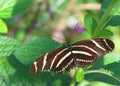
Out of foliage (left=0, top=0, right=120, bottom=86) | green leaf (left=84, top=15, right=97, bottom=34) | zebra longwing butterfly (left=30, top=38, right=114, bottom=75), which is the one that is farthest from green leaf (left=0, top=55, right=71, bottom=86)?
green leaf (left=84, top=15, right=97, bottom=34)

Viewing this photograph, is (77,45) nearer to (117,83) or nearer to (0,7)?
(117,83)

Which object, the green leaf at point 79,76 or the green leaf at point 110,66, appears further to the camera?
the green leaf at point 110,66

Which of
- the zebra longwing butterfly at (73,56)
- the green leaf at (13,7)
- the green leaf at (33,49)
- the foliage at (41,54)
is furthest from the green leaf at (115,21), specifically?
the green leaf at (13,7)

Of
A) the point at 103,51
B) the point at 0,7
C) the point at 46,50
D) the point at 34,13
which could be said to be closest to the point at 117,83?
the point at 103,51

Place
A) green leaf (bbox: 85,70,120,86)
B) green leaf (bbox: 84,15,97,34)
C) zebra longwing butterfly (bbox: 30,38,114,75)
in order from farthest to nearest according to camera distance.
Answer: green leaf (bbox: 85,70,120,86), green leaf (bbox: 84,15,97,34), zebra longwing butterfly (bbox: 30,38,114,75)

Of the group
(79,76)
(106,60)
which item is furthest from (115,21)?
(79,76)

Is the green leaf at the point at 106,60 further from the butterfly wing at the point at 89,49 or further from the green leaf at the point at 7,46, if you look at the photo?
the green leaf at the point at 7,46

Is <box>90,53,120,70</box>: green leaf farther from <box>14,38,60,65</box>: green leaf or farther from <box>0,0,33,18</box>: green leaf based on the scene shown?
<box>0,0,33,18</box>: green leaf

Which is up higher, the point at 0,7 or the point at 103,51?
the point at 0,7

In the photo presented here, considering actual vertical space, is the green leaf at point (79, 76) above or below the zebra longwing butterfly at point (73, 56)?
below
